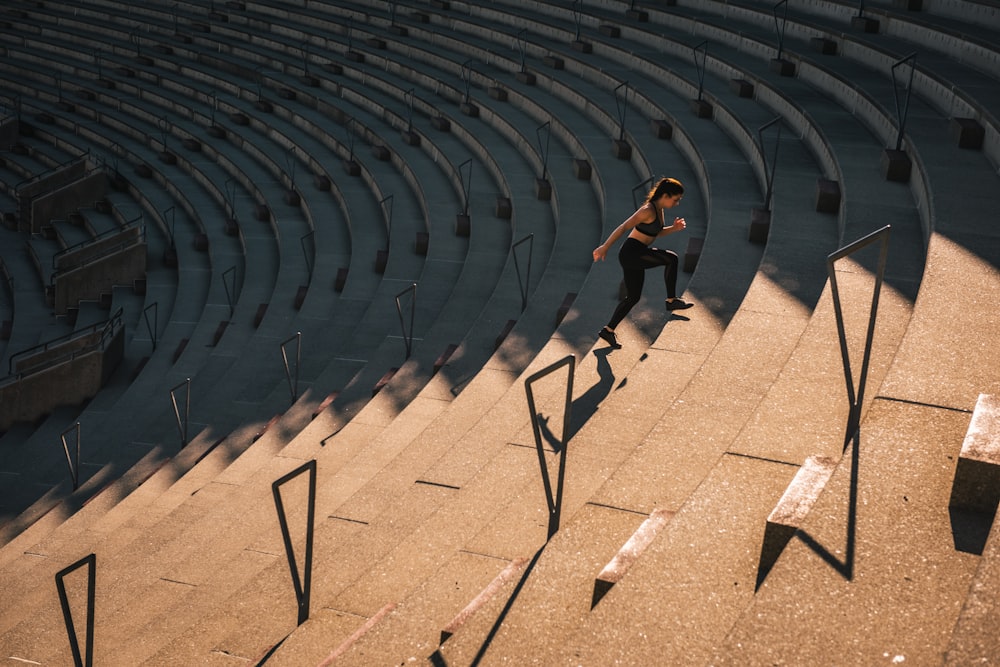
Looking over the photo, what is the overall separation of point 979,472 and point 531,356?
605 cm

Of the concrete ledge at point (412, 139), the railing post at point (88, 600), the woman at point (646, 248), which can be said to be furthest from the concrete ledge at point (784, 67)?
the railing post at point (88, 600)

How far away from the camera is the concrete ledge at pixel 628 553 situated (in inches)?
182

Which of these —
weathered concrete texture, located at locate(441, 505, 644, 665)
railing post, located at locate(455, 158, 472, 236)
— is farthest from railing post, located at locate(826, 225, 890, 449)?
railing post, located at locate(455, 158, 472, 236)

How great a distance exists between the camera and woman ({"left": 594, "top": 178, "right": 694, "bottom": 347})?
821cm

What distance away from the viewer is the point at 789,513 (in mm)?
4434

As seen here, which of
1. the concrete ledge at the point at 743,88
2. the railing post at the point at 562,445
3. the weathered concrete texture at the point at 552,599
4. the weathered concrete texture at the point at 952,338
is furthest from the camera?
the concrete ledge at the point at 743,88

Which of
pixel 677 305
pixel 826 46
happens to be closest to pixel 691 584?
pixel 677 305

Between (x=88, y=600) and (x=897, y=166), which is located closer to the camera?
(x=88, y=600)

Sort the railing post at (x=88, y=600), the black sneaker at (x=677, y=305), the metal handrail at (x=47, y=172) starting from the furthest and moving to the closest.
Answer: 1. the metal handrail at (x=47, y=172)
2. the black sneaker at (x=677, y=305)
3. the railing post at (x=88, y=600)

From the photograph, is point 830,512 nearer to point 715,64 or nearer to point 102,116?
point 715,64

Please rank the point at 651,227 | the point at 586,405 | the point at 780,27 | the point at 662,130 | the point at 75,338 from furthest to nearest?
the point at 75,338 < the point at 780,27 < the point at 662,130 < the point at 651,227 < the point at 586,405

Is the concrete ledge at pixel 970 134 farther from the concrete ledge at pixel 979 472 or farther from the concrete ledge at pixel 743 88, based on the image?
the concrete ledge at pixel 979 472

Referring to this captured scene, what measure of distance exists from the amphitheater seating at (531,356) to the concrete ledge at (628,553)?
0.10 feet

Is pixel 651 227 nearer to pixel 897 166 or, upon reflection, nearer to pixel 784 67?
pixel 897 166
